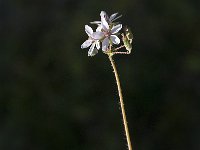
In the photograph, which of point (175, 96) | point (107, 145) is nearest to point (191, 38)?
point (175, 96)

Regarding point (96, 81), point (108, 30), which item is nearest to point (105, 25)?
point (108, 30)

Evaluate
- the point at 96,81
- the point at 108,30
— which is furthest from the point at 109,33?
the point at 96,81

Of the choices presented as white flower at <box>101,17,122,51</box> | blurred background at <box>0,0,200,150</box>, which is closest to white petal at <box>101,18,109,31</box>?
white flower at <box>101,17,122,51</box>

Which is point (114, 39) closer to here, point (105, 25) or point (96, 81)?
point (105, 25)

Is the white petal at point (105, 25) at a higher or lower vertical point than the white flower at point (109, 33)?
higher

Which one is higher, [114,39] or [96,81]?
[114,39]

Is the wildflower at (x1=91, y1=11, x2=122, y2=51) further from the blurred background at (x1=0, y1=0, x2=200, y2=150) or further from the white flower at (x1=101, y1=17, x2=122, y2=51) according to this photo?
the blurred background at (x1=0, y1=0, x2=200, y2=150)

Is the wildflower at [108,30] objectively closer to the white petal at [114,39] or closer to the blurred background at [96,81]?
the white petal at [114,39]

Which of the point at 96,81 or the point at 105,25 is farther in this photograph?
the point at 96,81

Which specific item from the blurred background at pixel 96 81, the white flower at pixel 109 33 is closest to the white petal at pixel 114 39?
the white flower at pixel 109 33
